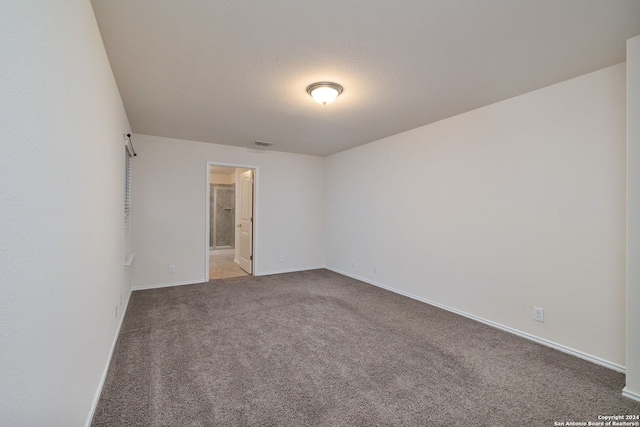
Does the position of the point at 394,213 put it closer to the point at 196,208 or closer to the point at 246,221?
the point at 246,221

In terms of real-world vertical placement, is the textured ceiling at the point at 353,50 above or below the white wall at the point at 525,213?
above

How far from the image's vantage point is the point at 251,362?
7.72 ft

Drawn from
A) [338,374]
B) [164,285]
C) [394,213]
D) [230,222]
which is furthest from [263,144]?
[230,222]

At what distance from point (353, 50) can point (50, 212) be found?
205 centimetres

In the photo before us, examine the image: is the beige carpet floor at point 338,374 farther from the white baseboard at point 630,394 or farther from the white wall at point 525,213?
the white wall at point 525,213

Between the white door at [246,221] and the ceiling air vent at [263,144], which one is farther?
the white door at [246,221]

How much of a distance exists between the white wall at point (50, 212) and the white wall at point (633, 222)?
3260 millimetres

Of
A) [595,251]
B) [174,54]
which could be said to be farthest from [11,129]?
[595,251]

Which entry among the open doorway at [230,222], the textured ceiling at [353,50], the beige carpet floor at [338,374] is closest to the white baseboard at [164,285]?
the open doorway at [230,222]

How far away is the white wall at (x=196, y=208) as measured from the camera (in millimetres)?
4441

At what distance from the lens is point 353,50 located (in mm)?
2109

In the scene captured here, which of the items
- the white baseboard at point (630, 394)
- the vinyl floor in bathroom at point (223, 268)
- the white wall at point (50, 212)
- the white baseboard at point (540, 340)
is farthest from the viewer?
the vinyl floor in bathroom at point (223, 268)

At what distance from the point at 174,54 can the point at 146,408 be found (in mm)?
2503

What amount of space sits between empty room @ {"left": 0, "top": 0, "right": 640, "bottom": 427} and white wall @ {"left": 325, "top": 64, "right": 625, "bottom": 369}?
2 centimetres
